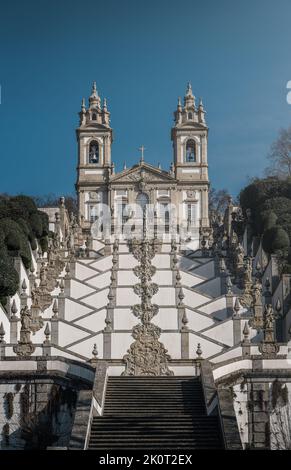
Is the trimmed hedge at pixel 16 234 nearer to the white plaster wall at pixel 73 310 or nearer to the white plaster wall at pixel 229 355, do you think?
the white plaster wall at pixel 73 310

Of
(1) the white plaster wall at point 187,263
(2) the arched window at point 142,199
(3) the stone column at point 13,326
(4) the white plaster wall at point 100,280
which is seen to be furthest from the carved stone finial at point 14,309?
(2) the arched window at point 142,199

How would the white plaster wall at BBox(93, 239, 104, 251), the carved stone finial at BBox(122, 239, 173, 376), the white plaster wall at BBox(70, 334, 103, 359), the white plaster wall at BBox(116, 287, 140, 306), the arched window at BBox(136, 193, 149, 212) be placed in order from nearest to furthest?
the carved stone finial at BBox(122, 239, 173, 376) < the white plaster wall at BBox(70, 334, 103, 359) < the white plaster wall at BBox(116, 287, 140, 306) < the white plaster wall at BBox(93, 239, 104, 251) < the arched window at BBox(136, 193, 149, 212)

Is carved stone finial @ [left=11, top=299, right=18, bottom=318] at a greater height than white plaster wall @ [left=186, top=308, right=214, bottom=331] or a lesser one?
greater

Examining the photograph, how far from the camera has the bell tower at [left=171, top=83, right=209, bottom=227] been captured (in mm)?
65375

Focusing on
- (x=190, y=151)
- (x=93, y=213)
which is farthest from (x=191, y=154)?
(x=93, y=213)

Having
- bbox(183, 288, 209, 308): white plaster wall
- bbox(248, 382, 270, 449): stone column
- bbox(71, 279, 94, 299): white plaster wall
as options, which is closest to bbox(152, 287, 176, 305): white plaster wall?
bbox(183, 288, 209, 308): white plaster wall

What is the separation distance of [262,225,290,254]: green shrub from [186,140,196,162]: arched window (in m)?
26.1

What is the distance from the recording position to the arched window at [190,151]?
67525mm

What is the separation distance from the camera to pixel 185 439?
75.2 feet

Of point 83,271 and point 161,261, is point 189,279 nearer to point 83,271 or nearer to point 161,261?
point 161,261

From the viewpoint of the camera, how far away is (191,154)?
6781cm

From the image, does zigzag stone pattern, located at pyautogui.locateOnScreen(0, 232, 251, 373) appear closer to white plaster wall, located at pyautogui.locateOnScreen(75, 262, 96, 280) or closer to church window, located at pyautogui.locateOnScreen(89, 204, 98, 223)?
white plaster wall, located at pyautogui.locateOnScreen(75, 262, 96, 280)

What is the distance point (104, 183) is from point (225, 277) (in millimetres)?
26609
